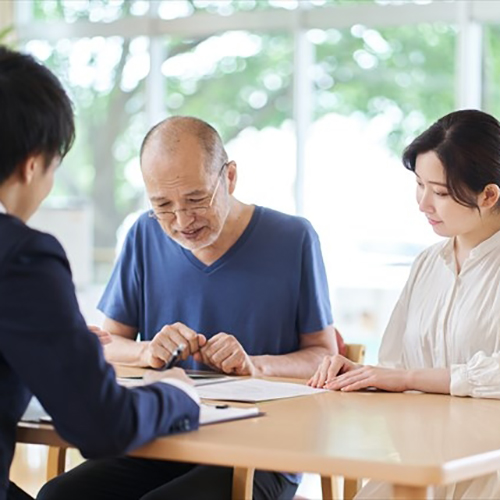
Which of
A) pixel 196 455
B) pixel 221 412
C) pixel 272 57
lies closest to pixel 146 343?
pixel 221 412

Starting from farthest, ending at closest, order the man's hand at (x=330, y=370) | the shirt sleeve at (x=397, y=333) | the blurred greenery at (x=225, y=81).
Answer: the blurred greenery at (x=225, y=81) → the shirt sleeve at (x=397, y=333) → the man's hand at (x=330, y=370)

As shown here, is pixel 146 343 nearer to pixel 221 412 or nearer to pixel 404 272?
pixel 221 412

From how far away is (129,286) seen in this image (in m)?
3.03

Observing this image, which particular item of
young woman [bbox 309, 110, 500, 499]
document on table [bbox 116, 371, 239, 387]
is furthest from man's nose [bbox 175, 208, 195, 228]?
young woman [bbox 309, 110, 500, 499]

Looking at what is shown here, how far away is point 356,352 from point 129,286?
0.64m

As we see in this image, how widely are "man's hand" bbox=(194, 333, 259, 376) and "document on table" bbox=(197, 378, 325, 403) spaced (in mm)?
93

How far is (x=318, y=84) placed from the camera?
682cm

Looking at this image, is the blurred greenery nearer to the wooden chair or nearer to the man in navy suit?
the wooden chair

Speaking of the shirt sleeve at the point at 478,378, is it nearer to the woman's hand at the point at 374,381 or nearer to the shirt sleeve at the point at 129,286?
the woman's hand at the point at 374,381

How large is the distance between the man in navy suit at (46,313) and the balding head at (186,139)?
0.98 metres

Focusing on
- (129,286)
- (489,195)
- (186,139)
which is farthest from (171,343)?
(489,195)

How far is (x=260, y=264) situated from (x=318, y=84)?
4055 millimetres

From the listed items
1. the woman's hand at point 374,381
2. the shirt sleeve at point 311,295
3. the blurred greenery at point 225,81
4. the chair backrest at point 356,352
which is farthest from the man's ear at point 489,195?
the blurred greenery at point 225,81

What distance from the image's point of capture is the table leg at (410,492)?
1676 mm
